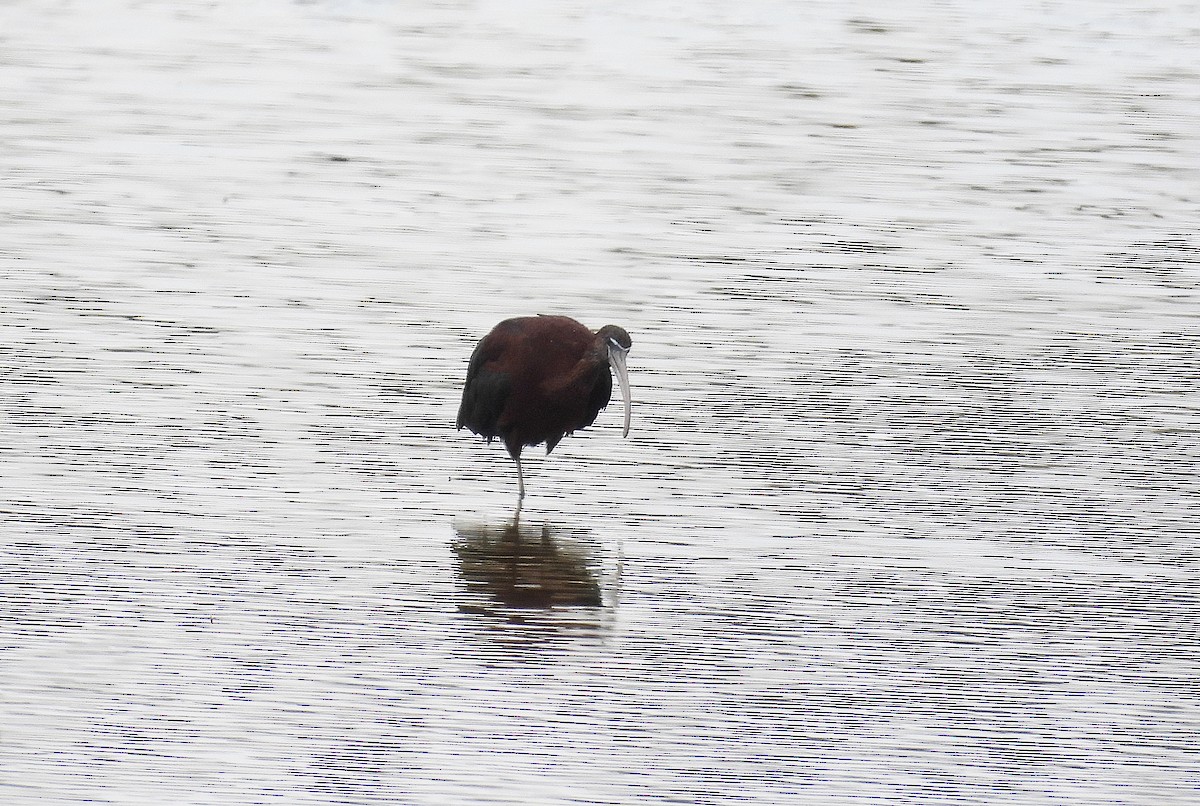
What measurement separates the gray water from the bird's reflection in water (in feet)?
0.07

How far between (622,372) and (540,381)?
0.34 meters

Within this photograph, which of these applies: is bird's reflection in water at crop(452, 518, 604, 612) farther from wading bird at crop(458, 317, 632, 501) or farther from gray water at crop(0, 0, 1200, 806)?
wading bird at crop(458, 317, 632, 501)

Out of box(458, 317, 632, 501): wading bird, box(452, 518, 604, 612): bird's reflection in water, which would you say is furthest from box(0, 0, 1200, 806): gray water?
box(458, 317, 632, 501): wading bird

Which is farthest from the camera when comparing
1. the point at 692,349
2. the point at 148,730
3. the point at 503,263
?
the point at 503,263

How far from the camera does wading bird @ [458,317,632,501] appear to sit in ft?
27.2

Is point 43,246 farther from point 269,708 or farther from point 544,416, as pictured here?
point 269,708

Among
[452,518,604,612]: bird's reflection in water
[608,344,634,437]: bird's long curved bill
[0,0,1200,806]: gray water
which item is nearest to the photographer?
[0,0,1200,806]: gray water

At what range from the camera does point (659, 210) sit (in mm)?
11836

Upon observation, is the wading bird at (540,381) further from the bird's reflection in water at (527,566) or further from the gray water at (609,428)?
the bird's reflection in water at (527,566)

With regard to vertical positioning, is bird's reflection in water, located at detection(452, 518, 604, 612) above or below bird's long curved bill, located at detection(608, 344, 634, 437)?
below

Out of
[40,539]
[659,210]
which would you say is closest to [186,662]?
[40,539]

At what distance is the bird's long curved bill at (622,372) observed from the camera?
27.0 ft

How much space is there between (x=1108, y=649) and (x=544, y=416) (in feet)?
8.31

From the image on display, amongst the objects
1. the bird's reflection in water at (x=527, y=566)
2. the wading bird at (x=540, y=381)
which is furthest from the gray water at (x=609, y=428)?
the wading bird at (x=540, y=381)
